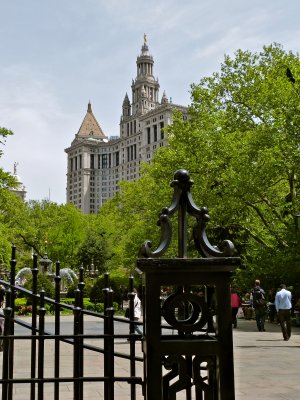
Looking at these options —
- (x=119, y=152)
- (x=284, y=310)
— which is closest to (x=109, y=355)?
(x=284, y=310)

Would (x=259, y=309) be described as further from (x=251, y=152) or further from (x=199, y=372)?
(x=199, y=372)

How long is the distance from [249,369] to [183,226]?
7.95 meters

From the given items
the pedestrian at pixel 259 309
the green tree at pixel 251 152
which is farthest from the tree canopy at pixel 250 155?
the pedestrian at pixel 259 309

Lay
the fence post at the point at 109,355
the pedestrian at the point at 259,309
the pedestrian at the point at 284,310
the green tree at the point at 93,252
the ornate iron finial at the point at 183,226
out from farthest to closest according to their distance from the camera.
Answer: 1. the green tree at the point at 93,252
2. the pedestrian at the point at 259,309
3. the pedestrian at the point at 284,310
4. the fence post at the point at 109,355
5. the ornate iron finial at the point at 183,226

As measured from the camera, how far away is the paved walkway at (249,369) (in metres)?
8.05

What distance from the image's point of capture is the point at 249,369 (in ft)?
34.3

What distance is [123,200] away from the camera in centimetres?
5209

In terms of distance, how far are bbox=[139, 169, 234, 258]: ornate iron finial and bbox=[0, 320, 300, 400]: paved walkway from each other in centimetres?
512

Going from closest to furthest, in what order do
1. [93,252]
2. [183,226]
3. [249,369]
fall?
[183,226] < [249,369] < [93,252]

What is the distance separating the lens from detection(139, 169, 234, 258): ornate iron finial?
10.2 feet

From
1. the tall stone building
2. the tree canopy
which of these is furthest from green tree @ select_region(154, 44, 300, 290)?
the tall stone building

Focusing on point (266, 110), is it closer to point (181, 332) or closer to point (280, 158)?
point (280, 158)

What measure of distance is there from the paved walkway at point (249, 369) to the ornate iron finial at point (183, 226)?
5116 millimetres

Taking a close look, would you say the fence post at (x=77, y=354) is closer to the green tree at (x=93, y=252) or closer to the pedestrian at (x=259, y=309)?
the pedestrian at (x=259, y=309)
